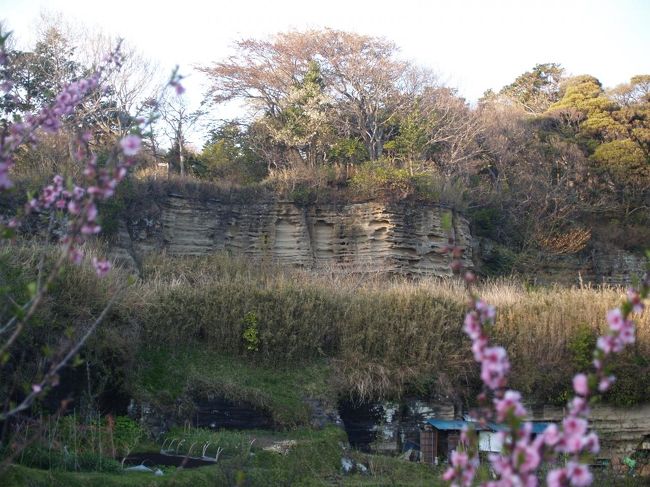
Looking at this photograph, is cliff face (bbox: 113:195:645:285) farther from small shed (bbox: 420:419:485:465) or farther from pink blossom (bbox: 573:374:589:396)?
pink blossom (bbox: 573:374:589:396)

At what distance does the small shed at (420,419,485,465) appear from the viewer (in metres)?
15.9

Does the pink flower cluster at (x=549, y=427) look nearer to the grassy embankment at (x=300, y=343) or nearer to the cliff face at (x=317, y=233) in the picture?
the grassy embankment at (x=300, y=343)

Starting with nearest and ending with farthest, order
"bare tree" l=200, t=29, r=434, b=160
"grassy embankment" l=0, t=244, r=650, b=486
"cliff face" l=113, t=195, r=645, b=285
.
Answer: "grassy embankment" l=0, t=244, r=650, b=486, "cliff face" l=113, t=195, r=645, b=285, "bare tree" l=200, t=29, r=434, b=160

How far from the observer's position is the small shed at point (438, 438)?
15.9 m

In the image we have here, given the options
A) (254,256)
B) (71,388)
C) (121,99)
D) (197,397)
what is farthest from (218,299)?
(121,99)

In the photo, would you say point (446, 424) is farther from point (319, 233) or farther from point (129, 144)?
point (129, 144)

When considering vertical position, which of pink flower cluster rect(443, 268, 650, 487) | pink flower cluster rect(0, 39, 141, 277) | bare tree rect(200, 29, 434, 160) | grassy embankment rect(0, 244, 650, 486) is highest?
bare tree rect(200, 29, 434, 160)

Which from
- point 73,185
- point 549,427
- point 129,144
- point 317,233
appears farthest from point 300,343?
point 549,427

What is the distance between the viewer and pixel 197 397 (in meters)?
14.9

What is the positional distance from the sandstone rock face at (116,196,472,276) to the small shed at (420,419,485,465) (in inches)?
332

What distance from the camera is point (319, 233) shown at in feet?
84.1

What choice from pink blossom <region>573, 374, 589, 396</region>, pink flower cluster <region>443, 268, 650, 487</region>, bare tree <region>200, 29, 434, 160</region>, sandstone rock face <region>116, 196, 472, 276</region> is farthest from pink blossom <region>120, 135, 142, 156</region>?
bare tree <region>200, 29, 434, 160</region>

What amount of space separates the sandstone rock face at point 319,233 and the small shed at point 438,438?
844 centimetres

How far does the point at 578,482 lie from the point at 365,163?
2384 cm
